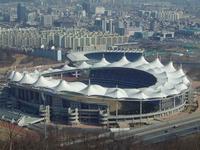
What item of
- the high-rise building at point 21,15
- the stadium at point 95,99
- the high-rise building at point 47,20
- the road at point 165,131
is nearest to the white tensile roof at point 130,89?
the stadium at point 95,99

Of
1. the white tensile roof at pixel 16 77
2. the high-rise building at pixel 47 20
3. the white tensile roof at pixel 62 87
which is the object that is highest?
the white tensile roof at pixel 62 87

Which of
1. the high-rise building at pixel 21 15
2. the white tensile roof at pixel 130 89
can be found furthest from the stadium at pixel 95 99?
the high-rise building at pixel 21 15

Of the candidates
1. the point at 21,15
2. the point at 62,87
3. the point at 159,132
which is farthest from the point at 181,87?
the point at 21,15

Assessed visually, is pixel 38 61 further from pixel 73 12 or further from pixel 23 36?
pixel 73 12

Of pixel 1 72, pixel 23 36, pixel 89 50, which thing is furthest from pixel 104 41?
pixel 1 72

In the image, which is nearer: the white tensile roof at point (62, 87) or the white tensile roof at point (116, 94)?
the white tensile roof at point (116, 94)

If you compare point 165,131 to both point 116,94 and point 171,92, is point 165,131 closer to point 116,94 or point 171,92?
point 116,94

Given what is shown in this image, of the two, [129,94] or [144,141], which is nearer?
[144,141]

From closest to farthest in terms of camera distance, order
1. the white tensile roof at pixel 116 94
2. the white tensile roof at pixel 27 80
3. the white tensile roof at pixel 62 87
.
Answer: the white tensile roof at pixel 116 94
the white tensile roof at pixel 62 87
the white tensile roof at pixel 27 80

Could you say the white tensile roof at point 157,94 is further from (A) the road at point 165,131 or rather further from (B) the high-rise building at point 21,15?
(B) the high-rise building at point 21,15

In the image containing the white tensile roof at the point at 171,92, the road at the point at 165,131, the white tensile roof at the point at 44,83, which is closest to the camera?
the road at the point at 165,131

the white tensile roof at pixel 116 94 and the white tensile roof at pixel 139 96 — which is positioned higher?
the white tensile roof at pixel 116 94
